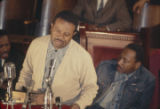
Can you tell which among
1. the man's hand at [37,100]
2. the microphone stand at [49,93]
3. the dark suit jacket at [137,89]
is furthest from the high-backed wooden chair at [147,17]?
→ the man's hand at [37,100]

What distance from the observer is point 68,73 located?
3537mm

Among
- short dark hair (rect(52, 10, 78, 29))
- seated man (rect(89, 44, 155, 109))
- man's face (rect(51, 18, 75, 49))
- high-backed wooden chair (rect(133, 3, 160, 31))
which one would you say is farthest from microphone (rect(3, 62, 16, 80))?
high-backed wooden chair (rect(133, 3, 160, 31))

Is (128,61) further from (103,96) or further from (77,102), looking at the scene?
(77,102)

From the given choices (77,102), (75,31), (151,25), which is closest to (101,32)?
(75,31)

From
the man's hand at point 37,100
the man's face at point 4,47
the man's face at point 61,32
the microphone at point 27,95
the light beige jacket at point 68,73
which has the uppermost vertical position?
the man's face at point 61,32

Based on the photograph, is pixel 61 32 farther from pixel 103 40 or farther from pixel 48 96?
pixel 48 96

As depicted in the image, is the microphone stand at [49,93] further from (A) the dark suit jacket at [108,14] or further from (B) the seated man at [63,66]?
(A) the dark suit jacket at [108,14]

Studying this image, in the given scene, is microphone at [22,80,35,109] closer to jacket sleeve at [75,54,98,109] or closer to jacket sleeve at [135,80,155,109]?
jacket sleeve at [75,54,98,109]

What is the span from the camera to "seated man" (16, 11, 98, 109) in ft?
11.6

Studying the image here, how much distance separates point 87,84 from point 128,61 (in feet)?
1.68

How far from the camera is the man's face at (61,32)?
355cm

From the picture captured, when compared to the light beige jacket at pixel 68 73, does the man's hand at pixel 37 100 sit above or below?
below

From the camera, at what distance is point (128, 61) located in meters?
3.56

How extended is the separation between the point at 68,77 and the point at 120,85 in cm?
58
